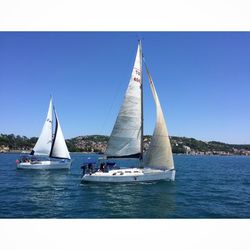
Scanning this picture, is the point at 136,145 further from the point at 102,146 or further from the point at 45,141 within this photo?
the point at 102,146

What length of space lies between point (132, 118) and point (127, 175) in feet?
11.7

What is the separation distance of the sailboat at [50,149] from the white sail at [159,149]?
1456 centimetres

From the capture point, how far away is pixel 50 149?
33125 millimetres

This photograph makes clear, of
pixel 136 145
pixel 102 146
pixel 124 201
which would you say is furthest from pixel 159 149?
pixel 102 146

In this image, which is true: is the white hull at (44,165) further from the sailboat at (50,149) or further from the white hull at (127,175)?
the white hull at (127,175)

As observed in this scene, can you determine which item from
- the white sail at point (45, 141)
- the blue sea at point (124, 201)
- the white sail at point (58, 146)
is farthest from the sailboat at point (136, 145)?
the white sail at point (45, 141)

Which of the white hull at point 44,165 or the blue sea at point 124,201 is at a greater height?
the white hull at point 44,165

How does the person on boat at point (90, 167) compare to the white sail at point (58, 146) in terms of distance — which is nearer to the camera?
the person on boat at point (90, 167)

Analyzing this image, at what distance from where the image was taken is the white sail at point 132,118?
2053 centimetres
